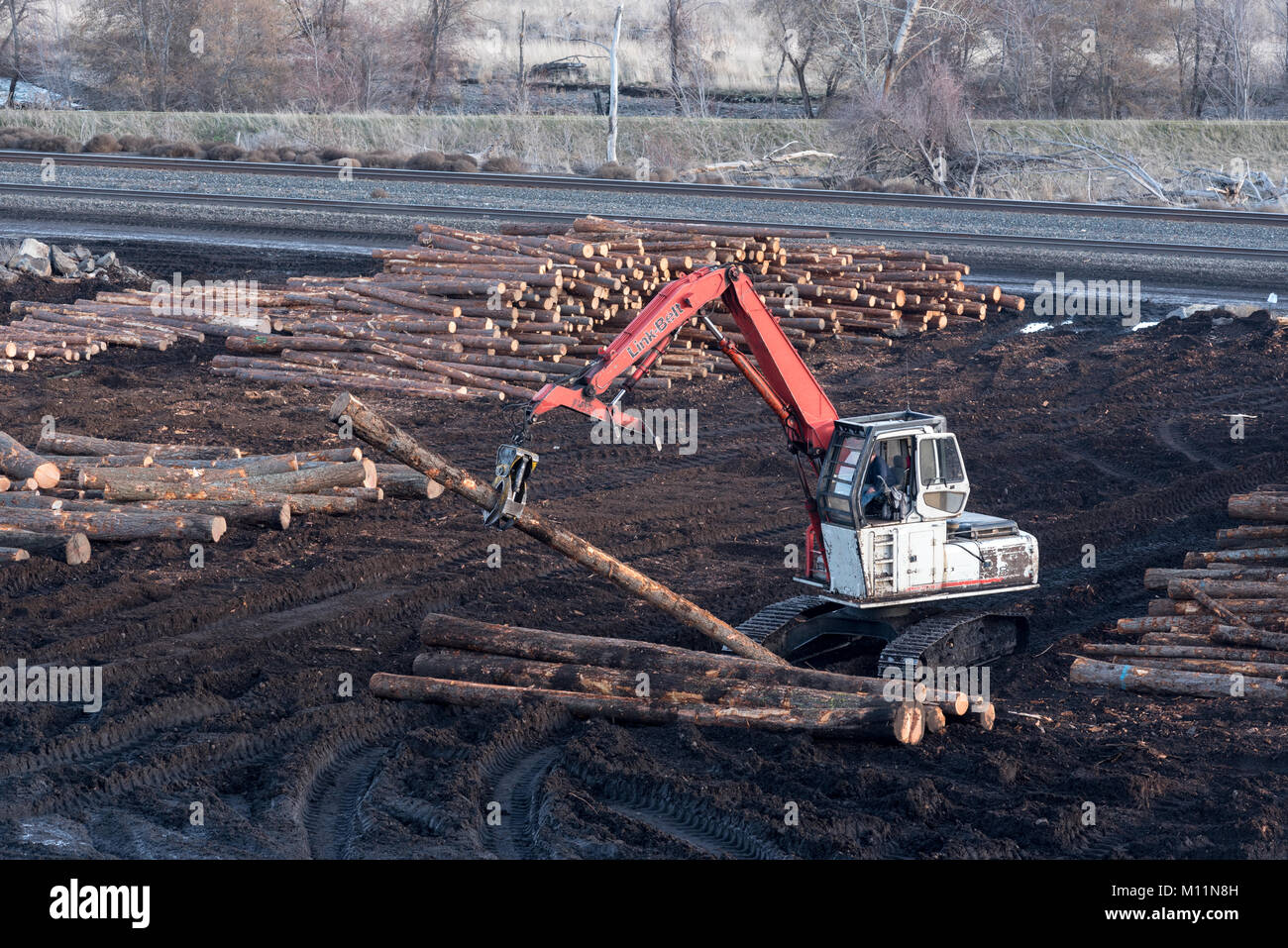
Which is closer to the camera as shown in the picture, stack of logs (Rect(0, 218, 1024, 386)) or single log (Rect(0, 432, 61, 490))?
single log (Rect(0, 432, 61, 490))

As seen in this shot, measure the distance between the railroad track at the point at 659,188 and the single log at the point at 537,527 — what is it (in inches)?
869

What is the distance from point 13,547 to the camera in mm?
13109

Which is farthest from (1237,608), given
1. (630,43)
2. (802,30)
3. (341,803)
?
(630,43)

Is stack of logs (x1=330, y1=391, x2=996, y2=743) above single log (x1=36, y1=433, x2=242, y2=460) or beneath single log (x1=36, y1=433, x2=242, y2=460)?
beneath

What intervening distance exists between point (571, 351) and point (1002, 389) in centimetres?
677

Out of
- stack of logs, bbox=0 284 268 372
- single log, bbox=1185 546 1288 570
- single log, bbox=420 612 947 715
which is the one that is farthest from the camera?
stack of logs, bbox=0 284 268 372

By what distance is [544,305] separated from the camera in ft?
69.9

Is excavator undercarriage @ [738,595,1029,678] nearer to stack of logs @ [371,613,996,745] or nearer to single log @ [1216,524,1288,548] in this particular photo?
stack of logs @ [371,613,996,745]

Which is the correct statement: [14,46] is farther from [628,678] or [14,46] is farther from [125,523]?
[628,678]

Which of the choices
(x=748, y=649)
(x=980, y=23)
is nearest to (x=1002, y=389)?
(x=748, y=649)

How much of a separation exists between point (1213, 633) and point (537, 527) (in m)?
5.69

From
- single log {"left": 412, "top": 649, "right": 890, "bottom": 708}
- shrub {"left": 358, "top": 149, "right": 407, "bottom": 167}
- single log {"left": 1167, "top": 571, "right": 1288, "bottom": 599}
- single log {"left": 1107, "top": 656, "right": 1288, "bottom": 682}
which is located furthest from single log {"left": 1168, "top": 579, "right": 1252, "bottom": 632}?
shrub {"left": 358, "top": 149, "right": 407, "bottom": 167}

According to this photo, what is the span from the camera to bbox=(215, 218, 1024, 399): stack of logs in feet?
68.4

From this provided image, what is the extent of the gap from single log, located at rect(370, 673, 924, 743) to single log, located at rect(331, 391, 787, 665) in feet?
3.50
